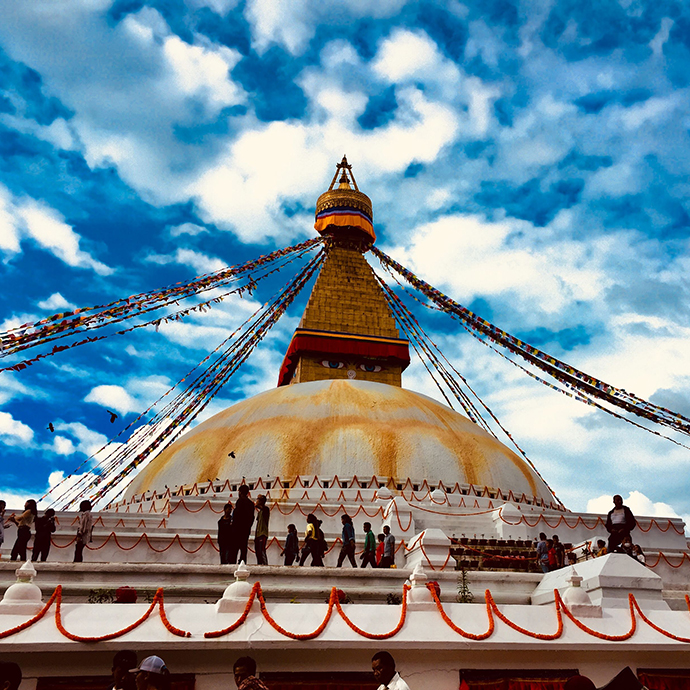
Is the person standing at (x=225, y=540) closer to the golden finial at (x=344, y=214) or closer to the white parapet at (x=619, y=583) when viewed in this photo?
the white parapet at (x=619, y=583)

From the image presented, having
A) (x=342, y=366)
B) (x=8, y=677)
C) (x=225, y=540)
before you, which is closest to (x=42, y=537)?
(x=225, y=540)

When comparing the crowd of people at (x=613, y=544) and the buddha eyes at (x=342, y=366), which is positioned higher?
the buddha eyes at (x=342, y=366)

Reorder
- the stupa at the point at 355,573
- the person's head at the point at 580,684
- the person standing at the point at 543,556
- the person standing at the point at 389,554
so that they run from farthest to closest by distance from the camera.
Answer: the person standing at the point at 543,556, the person standing at the point at 389,554, the stupa at the point at 355,573, the person's head at the point at 580,684

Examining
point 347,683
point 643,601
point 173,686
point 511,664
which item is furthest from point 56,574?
point 643,601

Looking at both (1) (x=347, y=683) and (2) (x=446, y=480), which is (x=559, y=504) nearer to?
(2) (x=446, y=480)

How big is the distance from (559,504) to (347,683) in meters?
11.8

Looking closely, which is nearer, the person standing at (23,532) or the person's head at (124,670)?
the person's head at (124,670)

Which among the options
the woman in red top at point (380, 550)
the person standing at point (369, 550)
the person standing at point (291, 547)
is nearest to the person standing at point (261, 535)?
the person standing at point (291, 547)

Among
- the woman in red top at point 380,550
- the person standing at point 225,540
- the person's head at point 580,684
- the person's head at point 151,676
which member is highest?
the woman in red top at point 380,550

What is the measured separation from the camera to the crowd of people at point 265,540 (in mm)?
7609

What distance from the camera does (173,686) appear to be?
4.80 metres

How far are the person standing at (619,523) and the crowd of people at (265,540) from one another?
2.68m

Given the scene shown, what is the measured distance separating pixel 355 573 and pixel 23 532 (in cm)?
393

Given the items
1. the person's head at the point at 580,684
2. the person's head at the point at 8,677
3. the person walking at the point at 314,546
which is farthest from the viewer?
the person walking at the point at 314,546
